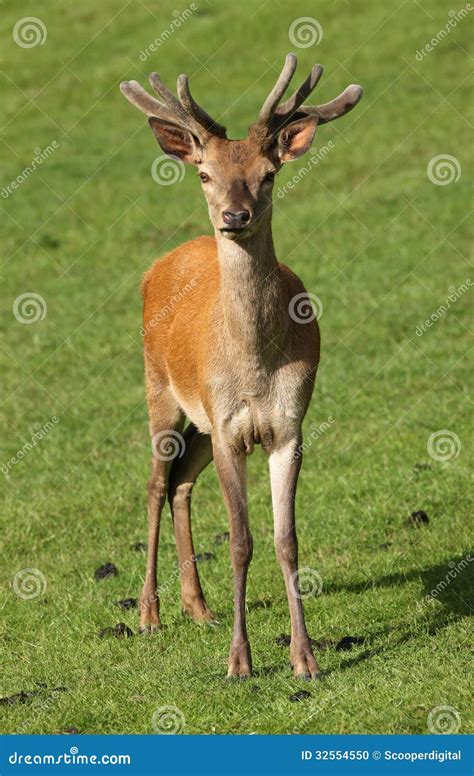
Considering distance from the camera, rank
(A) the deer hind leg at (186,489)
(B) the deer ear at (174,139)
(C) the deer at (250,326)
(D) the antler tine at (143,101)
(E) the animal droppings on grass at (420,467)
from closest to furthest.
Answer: (C) the deer at (250,326), (B) the deer ear at (174,139), (D) the antler tine at (143,101), (A) the deer hind leg at (186,489), (E) the animal droppings on grass at (420,467)

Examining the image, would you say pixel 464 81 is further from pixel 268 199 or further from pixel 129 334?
pixel 268 199

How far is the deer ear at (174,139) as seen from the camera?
7.20 meters

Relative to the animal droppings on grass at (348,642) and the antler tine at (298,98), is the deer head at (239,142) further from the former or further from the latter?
the animal droppings on grass at (348,642)

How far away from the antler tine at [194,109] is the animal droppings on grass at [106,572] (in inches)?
133

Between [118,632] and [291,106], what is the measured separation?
3291mm

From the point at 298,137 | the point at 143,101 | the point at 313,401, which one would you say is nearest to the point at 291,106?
the point at 298,137

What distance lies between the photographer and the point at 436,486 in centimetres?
989

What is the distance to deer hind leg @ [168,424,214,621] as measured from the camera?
8.33m

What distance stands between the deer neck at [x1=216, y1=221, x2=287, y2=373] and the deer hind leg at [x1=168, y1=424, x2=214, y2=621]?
170 centimetres

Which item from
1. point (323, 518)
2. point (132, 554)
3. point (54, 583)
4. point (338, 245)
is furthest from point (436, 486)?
point (338, 245)

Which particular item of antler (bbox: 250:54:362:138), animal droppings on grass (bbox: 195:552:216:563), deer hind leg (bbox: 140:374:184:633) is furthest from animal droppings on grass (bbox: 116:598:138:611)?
antler (bbox: 250:54:362:138)

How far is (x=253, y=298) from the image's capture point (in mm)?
6938

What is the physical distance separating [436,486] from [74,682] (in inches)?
152

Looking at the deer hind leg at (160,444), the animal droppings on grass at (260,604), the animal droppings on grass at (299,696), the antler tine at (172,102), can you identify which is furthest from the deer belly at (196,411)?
the animal droppings on grass at (299,696)
